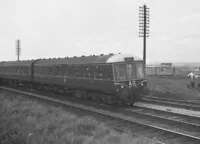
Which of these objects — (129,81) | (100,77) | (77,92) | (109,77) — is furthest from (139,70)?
(77,92)

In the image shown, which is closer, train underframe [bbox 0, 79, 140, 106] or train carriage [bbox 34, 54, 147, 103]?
train carriage [bbox 34, 54, 147, 103]

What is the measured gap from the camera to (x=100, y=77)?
51.2 feet

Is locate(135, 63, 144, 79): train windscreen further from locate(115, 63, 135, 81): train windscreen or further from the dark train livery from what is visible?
locate(115, 63, 135, 81): train windscreen

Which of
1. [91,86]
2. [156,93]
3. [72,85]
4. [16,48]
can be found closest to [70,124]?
[91,86]

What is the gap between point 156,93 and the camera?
21.6m

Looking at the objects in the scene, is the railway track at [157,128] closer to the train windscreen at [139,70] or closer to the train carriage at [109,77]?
the train carriage at [109,77]

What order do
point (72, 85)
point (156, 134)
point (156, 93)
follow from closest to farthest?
point (156, 134) → point (72, 85) → point (156, 93)

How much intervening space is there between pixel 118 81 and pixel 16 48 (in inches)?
2137

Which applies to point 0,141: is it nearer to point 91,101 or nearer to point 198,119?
point 198,119

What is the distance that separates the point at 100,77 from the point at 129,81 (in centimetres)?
174

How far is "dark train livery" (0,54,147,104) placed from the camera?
1480 cm

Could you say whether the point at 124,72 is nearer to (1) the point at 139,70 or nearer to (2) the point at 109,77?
(2) the point at 109,77

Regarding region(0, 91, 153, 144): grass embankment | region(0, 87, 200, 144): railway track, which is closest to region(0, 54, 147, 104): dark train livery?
region(0, 87, 200, 144): railway track

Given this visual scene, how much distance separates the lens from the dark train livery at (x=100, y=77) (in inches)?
583
